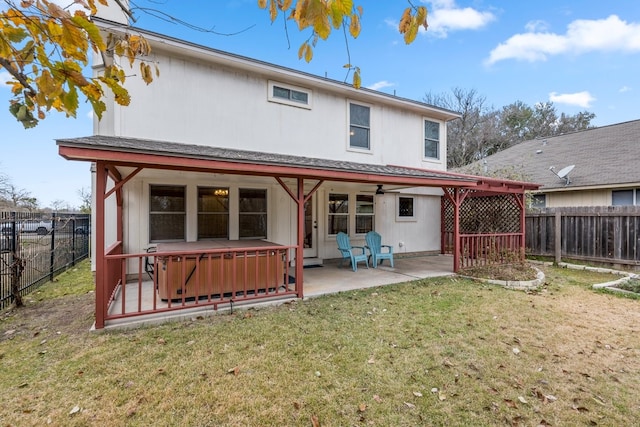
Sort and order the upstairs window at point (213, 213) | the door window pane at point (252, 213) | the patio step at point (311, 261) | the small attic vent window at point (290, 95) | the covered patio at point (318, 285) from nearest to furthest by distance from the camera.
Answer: the covered patio at point (318, 285) < the upstairs window at point (213, 213) < the door window pane at point (252, 213) < the small attic vent window at point (290, 95) < the patio step at point (311, 261)

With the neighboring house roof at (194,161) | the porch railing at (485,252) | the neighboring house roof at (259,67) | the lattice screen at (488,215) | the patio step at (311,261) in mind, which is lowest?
the patio step at (311,261)

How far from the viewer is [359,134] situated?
9344 mm

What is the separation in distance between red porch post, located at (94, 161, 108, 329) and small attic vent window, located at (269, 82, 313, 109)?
480cm

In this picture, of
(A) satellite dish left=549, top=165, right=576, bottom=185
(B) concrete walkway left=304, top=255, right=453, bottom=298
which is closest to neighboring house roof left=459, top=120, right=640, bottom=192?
(A) satellite dish left=549, top=165, right=576, bottom=185

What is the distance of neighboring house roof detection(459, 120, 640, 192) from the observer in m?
11.2

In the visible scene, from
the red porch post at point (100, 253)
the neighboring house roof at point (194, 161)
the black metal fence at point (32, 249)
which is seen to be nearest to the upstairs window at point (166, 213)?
the neighboring house roof at point (194, 161)

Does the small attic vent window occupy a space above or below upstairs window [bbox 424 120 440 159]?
above

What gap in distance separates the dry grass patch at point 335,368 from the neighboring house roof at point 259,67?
5.20 meters

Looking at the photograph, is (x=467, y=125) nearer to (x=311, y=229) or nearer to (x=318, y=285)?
(x=311, y=229)

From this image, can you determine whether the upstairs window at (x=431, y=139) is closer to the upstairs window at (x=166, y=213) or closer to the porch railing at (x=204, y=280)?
the porch railing at (x=204, y=280)

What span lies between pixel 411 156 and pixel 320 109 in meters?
3.60

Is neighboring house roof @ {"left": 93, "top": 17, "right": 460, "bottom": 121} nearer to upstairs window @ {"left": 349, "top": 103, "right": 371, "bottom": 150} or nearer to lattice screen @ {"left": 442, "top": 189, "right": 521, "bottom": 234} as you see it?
upstairs window @ {"left": 349, "top": 103, "right": 371, "bottom": 150}

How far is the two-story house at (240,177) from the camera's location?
4734mm

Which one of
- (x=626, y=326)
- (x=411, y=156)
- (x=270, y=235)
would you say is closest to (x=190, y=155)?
(x=270, y=235)
